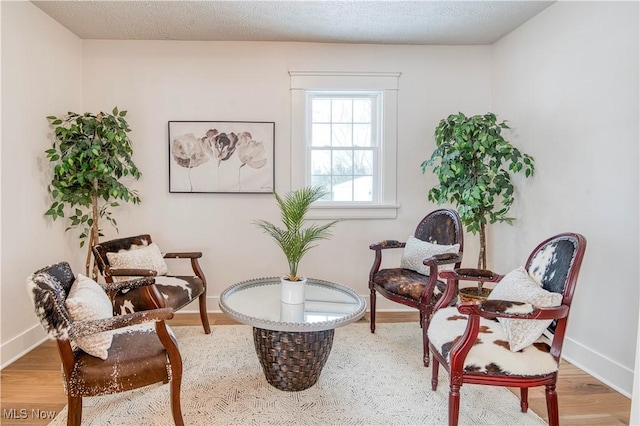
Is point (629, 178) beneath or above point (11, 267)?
above

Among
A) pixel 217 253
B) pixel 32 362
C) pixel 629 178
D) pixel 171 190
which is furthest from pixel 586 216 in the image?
pixel 32 362

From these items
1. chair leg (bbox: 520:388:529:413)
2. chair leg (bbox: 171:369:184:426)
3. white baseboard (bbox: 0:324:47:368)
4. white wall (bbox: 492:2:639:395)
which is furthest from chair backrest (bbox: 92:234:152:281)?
white wall (bbox: 492:2:639:395)

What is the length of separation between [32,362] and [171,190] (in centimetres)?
174

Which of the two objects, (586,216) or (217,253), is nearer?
(586,216)

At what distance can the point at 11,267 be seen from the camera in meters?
2.71

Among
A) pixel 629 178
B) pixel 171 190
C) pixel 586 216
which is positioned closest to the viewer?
pixel 629 178

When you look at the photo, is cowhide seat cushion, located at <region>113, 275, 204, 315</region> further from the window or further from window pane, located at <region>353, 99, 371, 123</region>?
window pane, located at <region>353, 99, 371, 123</region>

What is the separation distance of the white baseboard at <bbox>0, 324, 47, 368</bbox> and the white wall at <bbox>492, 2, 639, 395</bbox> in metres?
4.11

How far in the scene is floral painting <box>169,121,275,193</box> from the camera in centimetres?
361

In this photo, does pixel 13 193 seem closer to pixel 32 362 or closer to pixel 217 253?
pixel 32 362

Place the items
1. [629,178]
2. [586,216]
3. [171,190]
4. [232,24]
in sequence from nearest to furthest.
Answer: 1. [629,178]
2. [586,216]
3. [232,24]
4. [171,190]

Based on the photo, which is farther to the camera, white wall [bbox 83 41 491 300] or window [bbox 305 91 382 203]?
window [bbox 305 91 382 203]

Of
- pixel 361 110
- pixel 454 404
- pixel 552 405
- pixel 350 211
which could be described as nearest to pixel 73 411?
pixel 454 404

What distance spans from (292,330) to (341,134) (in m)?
2.40
